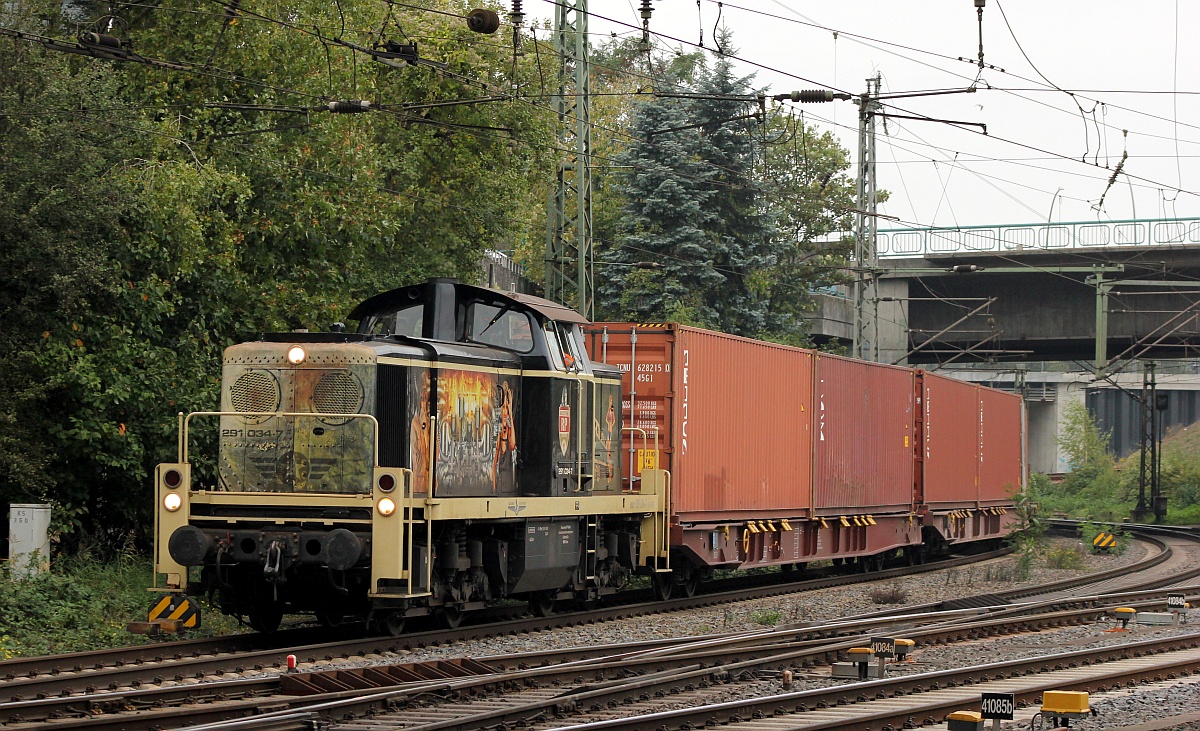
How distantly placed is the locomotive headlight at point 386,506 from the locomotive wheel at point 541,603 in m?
4.12

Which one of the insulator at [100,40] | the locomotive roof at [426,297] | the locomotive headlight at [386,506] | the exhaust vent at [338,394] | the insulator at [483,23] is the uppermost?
the insulator at [483,23]

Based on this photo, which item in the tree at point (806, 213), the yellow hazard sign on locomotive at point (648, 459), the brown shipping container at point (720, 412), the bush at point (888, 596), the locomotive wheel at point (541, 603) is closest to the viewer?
the locomotive wheel at point (541, 603)

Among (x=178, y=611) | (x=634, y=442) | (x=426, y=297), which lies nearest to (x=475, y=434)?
(x=426, y=297)

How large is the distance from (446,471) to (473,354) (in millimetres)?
1230

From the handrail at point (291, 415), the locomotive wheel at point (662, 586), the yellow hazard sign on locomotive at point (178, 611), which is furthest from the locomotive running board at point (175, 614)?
the locomotive wheel at point (662, 586)

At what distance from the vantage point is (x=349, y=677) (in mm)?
9492

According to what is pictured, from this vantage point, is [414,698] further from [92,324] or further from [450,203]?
[450,203]

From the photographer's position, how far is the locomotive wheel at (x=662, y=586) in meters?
17.7

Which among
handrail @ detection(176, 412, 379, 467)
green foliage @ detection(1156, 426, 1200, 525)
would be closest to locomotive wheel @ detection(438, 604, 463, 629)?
handrail @ detection(176, 412, 379, 467)

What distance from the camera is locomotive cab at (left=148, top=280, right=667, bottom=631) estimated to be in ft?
38.1

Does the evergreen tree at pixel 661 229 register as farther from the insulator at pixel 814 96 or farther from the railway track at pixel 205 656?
the railway track at pixel 205 656

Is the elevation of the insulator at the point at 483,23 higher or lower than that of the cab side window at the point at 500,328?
higher

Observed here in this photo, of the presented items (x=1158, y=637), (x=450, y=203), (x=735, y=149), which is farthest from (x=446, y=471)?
(x=735, y=149)

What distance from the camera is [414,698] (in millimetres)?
9109
